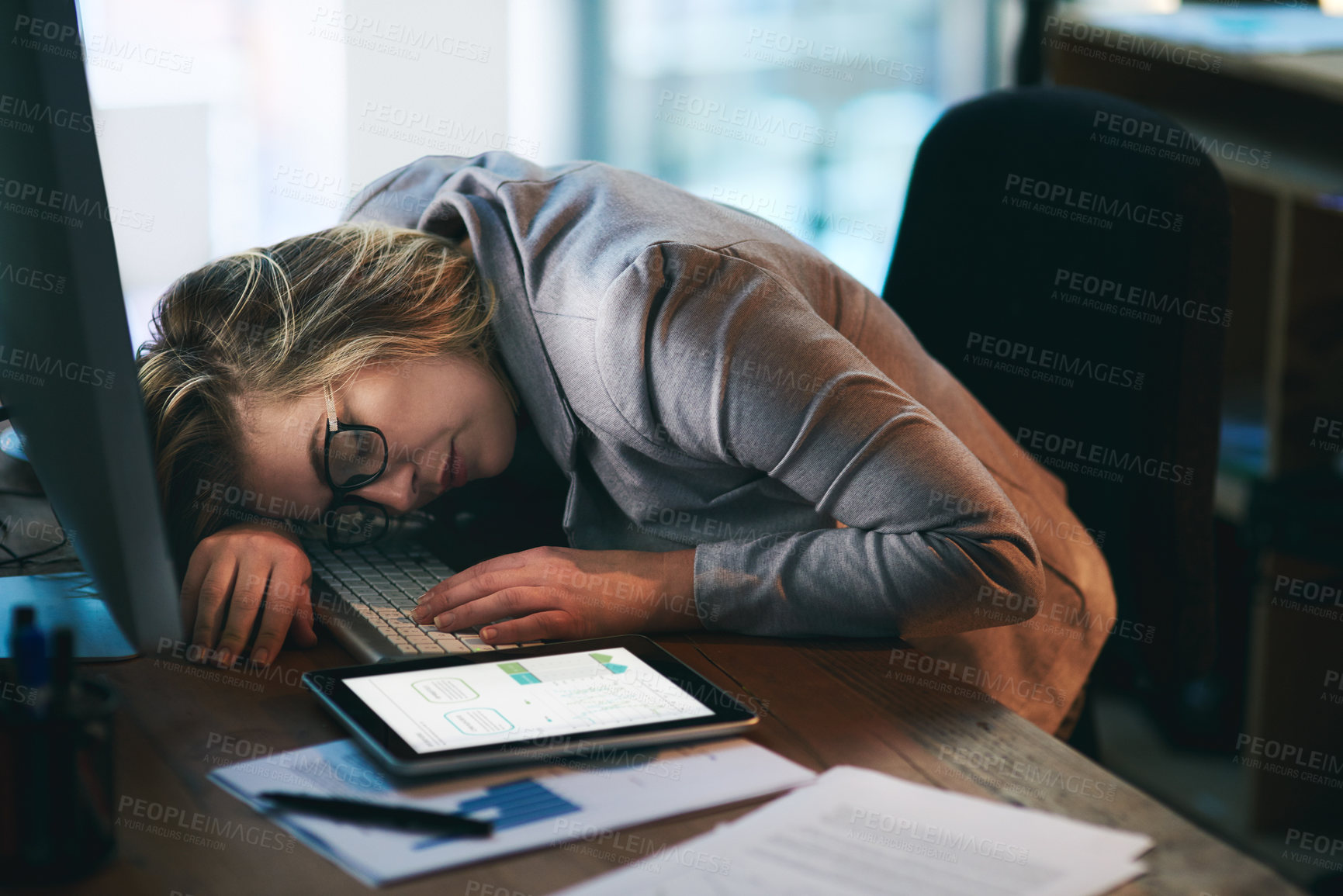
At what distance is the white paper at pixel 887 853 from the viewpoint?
60cm

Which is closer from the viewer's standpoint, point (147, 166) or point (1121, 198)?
point (1121, 198)

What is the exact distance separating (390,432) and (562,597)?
0.23 meters

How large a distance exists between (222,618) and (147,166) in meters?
1.88

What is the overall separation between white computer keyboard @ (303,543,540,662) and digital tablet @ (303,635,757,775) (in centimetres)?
5

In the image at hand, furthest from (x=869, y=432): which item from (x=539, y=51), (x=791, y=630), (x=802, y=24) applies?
(x=802, y=24)

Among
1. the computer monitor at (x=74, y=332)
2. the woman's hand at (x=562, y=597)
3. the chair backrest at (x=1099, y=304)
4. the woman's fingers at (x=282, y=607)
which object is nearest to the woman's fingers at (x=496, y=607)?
the woman's hand at (x=562, y=597)

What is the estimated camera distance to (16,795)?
584mm

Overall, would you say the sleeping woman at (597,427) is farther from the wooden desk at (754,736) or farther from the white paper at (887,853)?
the white paper at (887,853)

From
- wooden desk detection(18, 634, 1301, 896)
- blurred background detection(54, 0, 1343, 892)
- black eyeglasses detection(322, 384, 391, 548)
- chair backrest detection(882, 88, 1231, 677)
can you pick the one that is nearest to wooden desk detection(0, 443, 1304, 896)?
wooden desk detection(18, 634, 1301, 896)

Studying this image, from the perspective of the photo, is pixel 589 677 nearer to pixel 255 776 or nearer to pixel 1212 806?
pixel 255 776

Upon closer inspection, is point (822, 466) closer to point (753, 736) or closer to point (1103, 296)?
point (753, 736)

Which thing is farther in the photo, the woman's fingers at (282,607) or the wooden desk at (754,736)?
the woman's fingers at (282,607)

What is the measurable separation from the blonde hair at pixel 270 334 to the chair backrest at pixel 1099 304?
64 cm

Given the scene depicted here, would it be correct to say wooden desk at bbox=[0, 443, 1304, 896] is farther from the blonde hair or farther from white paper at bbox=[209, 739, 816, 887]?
the blonde hair
